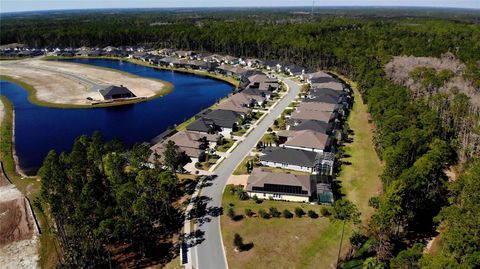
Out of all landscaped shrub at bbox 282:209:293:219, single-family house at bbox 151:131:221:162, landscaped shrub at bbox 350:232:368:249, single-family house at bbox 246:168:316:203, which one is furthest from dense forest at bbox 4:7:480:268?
single-family house at bbox 151:131:221:162

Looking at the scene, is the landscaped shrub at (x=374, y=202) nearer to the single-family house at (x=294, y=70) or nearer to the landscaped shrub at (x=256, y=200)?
the landscaped shrub at (x=256, y=200)

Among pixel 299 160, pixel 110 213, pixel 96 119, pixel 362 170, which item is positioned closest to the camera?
pixel 110 213

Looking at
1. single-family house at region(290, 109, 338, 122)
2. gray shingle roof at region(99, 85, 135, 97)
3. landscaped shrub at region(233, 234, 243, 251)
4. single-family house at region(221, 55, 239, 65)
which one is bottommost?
landscaped shrub at region(233, 234, 243, 251)

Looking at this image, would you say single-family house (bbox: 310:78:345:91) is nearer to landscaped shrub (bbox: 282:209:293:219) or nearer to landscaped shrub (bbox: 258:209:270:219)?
landscaped shrub (bbox: 282:209:293:219)

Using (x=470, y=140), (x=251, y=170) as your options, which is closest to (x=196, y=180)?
(x=251, y=170)

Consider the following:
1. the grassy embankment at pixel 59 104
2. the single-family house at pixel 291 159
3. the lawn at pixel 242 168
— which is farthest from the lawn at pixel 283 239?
the grassy embankment at pixel 59 104

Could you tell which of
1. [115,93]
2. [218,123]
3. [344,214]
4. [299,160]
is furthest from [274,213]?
[115,93]

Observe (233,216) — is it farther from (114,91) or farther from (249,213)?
(114,91)
